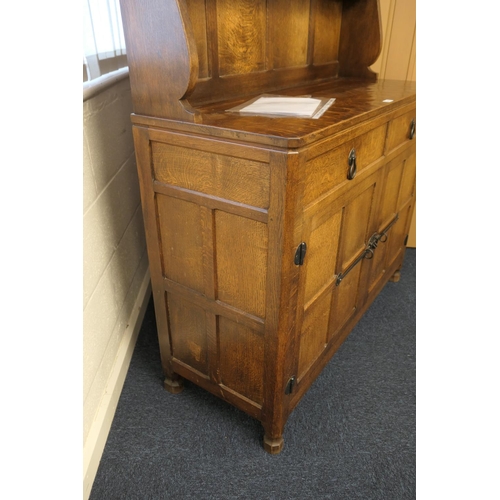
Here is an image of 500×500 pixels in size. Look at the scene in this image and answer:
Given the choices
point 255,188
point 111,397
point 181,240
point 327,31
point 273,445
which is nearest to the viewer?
point 255,188

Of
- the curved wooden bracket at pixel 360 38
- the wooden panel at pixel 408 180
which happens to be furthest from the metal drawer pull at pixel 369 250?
the curved wooden bracket at pixel 360 38

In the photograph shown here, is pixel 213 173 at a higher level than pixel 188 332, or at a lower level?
higher

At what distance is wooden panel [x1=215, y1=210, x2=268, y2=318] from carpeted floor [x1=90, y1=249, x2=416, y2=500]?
0.54 meters

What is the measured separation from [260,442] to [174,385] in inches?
15.0

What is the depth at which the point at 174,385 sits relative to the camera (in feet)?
4.98

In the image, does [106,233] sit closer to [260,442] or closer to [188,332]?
[188,332]

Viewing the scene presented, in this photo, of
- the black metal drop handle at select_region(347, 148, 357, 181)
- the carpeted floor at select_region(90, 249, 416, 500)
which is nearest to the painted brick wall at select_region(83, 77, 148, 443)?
the carpeted floor at select_region(90, 249, 416, 500)

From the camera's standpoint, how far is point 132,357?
168 cm

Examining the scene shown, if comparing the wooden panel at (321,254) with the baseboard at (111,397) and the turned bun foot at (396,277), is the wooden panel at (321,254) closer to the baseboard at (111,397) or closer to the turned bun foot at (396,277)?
the baseboard at (111,397)

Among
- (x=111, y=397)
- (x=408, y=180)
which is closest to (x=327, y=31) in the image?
(x=408, y=180)

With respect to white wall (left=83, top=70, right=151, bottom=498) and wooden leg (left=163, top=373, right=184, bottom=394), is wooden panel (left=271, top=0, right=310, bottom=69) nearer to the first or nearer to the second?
white wall (left=83, top=70, right=151, bottom=498)

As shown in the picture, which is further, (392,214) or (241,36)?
(392,214)

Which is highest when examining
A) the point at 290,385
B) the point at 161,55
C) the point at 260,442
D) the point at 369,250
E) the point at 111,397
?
the point at 161,55

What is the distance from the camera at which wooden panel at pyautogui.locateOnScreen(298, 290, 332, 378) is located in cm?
124
